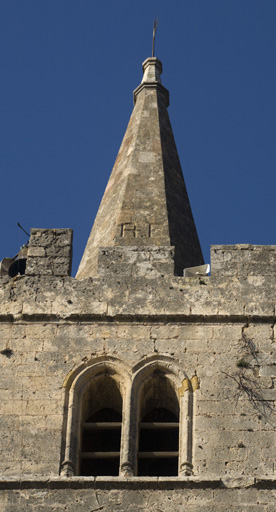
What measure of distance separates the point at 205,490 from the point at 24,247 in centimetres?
657

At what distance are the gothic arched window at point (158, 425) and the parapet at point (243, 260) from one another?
5.59 ft

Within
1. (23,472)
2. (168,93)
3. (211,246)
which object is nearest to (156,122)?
(168,93)

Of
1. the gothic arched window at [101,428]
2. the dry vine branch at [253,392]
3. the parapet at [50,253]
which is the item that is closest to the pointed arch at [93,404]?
the gothic arched window at [101,428]

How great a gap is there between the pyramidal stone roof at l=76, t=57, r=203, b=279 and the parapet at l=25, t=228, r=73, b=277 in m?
0.73

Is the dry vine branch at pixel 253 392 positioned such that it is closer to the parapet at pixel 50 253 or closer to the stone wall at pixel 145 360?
the stone wall at pixel 145 360

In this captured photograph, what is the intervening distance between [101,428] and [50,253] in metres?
2.60

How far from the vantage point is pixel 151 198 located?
22.2 metres

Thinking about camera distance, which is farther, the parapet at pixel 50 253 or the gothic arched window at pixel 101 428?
the parapet at pixel 50 253

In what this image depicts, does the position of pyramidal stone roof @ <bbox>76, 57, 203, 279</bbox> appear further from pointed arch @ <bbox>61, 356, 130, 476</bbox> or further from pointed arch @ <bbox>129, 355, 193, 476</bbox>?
pointed arch @ <bbox>129, 355, 193, 476</bbox>

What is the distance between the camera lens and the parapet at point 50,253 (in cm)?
2047

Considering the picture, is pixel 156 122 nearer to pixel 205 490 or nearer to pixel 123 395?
pixel 123 395

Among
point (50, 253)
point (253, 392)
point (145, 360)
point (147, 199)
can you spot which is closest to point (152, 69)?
point (147, 199)

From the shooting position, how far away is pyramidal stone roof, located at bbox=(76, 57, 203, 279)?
2158 cm

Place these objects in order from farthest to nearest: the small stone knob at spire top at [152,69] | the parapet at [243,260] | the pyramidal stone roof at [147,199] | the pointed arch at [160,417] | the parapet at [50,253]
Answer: the small stone knob at spire top at [152,69]
the pyramidal stone roof at [147,199]
the parapet at [50,253]
the parapet at [243,260]
the pointed arch at [160,417]
